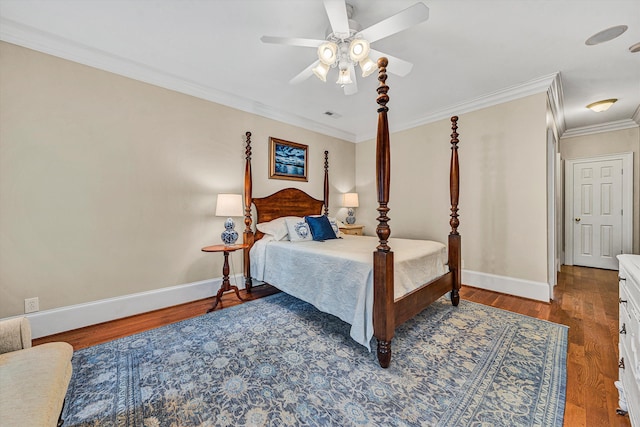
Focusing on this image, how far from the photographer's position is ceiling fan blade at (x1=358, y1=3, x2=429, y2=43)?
1.48 metres

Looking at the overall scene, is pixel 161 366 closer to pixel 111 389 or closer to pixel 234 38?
pixel 111 389

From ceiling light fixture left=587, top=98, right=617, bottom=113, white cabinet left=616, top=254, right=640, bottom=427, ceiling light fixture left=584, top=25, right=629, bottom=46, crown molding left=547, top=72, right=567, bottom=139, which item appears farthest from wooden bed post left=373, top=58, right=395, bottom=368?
ceiling light fixture left=587, top=98, right=617, bottom=113

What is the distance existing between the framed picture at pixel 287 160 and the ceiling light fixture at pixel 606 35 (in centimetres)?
339

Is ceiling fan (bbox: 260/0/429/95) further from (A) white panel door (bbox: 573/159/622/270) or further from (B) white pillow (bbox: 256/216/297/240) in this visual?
(A) white panel door (bbox: 573/159/622/270)

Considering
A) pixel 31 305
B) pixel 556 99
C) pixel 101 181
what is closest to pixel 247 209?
pixel 101 181

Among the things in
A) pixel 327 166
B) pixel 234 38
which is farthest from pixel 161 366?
pixel 327 166

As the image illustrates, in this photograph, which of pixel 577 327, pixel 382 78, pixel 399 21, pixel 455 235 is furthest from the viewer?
pixel 455 235

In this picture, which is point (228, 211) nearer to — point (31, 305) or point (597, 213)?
point (31, 305)

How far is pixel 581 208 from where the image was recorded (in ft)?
15.3

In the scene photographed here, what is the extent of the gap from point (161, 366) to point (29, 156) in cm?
214

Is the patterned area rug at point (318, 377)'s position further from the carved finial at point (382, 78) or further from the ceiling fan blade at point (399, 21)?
the ceiling fan blade at point (399, 21)

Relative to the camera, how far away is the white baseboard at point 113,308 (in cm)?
223

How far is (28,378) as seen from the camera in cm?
99

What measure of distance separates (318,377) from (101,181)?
2.72m
